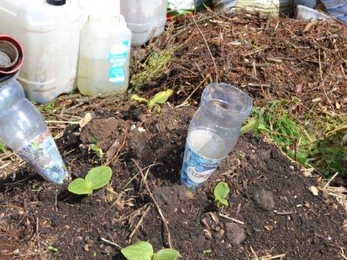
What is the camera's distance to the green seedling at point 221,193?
7.24 feet

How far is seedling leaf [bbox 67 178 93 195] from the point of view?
7.15 ft

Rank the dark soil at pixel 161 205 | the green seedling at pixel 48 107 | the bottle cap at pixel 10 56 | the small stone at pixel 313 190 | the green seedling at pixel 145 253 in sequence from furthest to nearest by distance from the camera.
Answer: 1. the green seedling at pixel 48 107
2. the bottle cap at pixel 10 56
3. the small stone at pixel 313 190
4. the dark soil at pixel 161 205
5. the green seedling at pixel 145 253

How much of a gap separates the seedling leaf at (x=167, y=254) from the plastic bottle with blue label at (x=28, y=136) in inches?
20.2

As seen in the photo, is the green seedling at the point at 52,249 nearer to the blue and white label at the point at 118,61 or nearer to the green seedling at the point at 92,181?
the green seedling at the point at 92,181

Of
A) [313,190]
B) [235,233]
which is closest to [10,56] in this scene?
[235,233]

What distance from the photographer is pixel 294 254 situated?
2199 millimetres

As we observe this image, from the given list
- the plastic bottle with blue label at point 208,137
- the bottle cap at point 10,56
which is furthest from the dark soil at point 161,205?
the bottle cap at point 10,56

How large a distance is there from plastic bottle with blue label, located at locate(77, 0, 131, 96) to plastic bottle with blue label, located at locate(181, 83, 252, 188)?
0.98m

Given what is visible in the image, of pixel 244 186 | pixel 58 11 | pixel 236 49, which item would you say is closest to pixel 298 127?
pixel 236 49

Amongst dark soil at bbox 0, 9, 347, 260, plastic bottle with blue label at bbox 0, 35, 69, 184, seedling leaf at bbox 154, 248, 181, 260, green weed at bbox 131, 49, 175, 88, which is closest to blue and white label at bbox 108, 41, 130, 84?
green weed at bbox 131, 49, 175, 88

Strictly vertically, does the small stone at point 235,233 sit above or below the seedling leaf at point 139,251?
below

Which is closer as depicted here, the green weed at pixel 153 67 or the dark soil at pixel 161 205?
the dark soil at pixel 161 205

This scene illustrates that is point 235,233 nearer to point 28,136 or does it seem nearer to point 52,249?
point 52,249

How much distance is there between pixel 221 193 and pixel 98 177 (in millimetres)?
439
